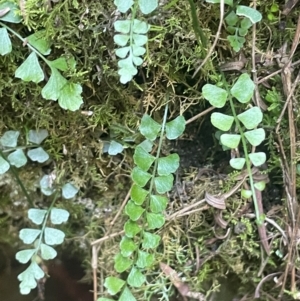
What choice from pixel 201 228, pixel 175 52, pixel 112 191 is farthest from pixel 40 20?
pixel 201 228

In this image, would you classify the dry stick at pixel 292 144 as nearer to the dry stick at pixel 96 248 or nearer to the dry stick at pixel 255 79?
the dry stick at pixel 255 79

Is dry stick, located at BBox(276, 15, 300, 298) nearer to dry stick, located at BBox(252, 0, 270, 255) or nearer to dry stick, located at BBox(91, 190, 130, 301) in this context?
dry stick, located at BBox(252, 0, 270, 255)

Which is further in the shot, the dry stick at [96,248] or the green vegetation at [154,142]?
the dry stick at [96,248]

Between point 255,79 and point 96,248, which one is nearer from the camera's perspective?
point 255,79

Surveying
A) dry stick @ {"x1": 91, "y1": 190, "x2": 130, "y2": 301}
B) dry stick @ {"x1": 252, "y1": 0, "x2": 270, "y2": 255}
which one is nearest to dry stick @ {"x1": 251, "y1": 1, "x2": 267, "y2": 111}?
dry stick @ {"x1": 252, "y1": 0, "x2": 270, "y2": 255}

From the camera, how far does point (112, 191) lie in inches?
36.8

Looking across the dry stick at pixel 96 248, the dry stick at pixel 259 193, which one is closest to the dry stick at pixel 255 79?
the dry stick at pixel 259 193

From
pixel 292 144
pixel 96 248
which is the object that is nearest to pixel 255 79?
pixel 292 144

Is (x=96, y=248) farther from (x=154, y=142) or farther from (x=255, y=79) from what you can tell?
(x=255, y=79)

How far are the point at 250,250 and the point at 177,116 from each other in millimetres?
317

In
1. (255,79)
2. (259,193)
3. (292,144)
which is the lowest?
(259,193)

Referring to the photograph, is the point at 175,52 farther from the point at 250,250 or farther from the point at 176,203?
the point at 250,250

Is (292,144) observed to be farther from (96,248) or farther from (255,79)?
(96,248)

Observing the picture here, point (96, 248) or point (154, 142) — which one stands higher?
point (154, 142)
